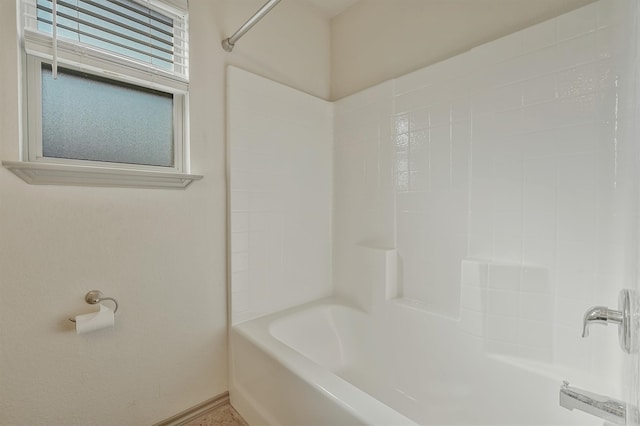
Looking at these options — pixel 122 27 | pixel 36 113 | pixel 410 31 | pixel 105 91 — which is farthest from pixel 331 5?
pixel 36 113

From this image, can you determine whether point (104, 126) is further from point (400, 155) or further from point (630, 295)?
point (630, 295)

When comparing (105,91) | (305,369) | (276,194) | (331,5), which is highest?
(331,5)

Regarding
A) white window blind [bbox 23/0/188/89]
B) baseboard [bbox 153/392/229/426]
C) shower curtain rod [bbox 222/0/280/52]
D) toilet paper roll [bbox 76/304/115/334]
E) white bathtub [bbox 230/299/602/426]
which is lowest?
baseboard [bbox 153/392/229/426]

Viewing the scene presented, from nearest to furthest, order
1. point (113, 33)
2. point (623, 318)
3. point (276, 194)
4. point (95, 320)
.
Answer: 1. point (623, 318)
2. point (95, 320)
3. point (113, 33)
4. point (276, 194)

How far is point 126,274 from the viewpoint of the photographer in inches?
49.3

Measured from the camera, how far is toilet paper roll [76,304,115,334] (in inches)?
41.7

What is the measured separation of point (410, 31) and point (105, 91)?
1.69 metres

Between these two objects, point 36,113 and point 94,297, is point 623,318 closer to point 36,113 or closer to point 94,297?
point 94,297

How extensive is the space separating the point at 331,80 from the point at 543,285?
1.89 m

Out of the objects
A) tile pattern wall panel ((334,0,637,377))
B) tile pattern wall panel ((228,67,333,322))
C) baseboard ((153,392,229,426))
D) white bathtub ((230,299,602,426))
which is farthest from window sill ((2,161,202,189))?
tile pattern wall panel ((334,0,637,377))

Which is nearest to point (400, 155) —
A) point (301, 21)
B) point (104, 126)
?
point (301, 21)

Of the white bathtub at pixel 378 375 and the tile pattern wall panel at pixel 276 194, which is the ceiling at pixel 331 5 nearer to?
the tile pattern wall panel at pixel 276 194

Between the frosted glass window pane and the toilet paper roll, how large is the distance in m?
0.66

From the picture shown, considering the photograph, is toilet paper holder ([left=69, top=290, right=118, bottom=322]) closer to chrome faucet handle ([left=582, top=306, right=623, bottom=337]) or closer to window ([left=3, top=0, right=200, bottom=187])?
window ([left=3, top=0, right=200, bottom=187])
